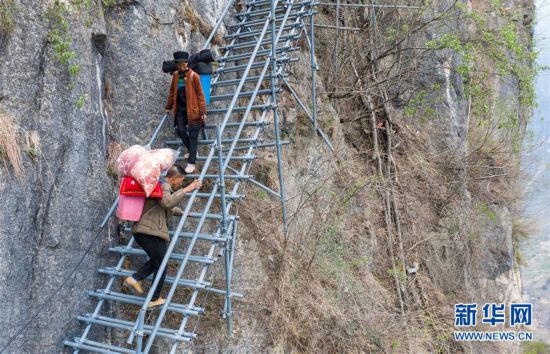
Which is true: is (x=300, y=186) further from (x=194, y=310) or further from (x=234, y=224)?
(x=194, y=310)

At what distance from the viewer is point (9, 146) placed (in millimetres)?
3783

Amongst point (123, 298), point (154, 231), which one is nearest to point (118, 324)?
point (123, 298)

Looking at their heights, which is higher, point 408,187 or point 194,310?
point 408,187

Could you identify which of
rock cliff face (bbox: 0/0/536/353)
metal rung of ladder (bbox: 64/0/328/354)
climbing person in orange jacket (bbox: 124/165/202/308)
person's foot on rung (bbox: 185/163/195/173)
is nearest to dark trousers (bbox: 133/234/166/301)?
climbing person in orange jacket (bbox: 124/165/202/308)

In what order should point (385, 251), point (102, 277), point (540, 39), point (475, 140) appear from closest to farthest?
point (102, 277), point (385, 251), point (475, 140), point (540, 39)

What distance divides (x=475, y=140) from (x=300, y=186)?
577 centimetres

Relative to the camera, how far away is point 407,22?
31.1ft

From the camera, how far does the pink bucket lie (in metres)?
A: 3.94

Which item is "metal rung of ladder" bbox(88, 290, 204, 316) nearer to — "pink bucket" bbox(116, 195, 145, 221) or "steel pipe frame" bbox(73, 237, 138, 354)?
"steel pipe frame" bbox(73, 237, 138, 354)

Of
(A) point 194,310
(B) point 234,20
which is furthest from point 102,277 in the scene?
(B) point 234,20

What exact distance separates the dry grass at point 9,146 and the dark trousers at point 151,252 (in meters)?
1.14

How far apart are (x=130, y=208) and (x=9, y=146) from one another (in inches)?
43.2

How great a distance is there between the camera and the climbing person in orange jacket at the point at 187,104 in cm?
503

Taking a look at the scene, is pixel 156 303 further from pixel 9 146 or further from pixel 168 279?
pixel 9 146
